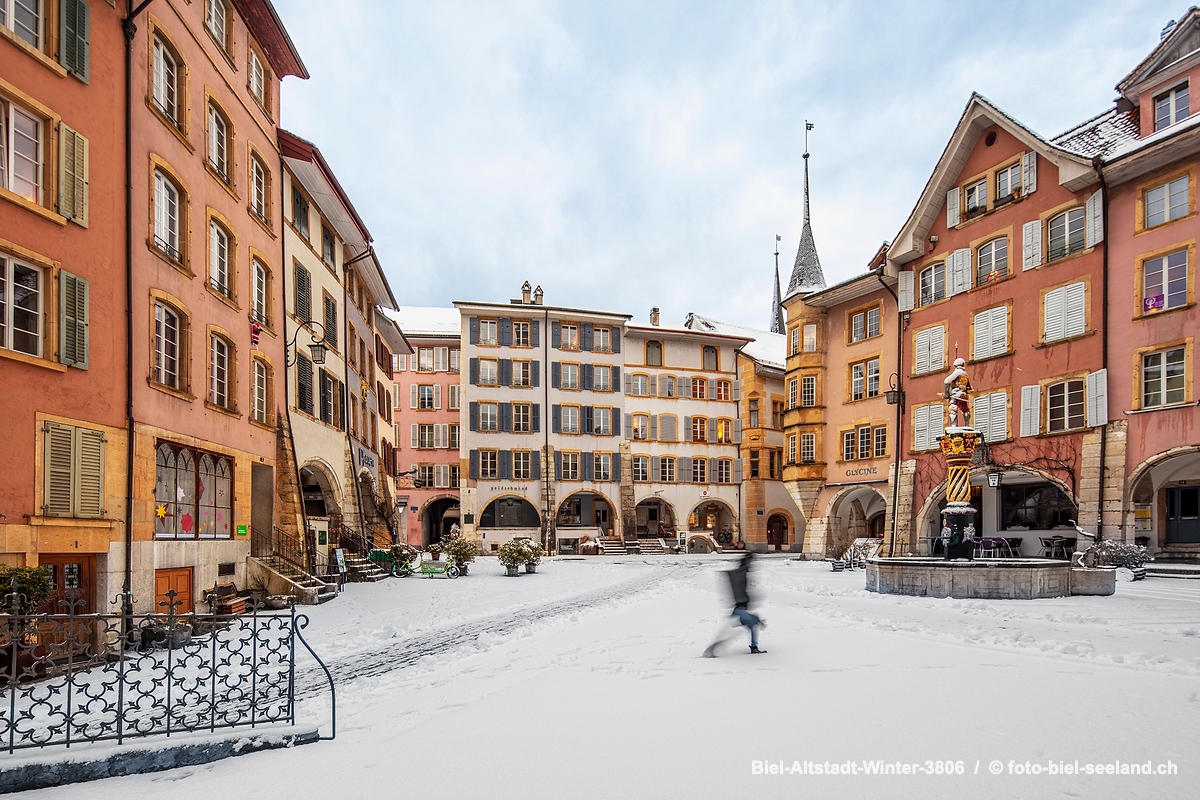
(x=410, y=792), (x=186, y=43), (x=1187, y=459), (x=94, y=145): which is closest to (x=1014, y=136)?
(x=1187, y=459)

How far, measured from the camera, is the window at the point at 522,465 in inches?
1812

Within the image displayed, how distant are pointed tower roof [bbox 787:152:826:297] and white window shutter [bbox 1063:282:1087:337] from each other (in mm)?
13261

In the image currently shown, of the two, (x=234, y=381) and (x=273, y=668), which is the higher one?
(x=234, y=381)

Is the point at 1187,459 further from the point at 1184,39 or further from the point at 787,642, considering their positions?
the point at 787,642

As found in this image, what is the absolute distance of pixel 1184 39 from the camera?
75.6 feet

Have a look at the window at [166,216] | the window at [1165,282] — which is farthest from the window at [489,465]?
the window at [1165,282]

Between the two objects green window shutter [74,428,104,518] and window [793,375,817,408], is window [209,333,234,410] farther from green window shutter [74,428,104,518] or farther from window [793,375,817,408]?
window [793,375,817,408]

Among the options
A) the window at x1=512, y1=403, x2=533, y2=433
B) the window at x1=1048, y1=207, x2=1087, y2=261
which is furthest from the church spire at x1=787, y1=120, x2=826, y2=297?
the window at x1=512, y1=403, x2=533, y2=433

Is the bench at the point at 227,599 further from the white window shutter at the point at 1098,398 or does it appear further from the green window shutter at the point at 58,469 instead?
the white window shutter at the point at 1098,398

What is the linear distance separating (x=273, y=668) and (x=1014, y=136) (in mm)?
27279

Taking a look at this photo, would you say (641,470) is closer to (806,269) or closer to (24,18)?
(806,269)

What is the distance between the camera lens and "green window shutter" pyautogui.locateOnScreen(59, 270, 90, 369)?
10898 millimetres

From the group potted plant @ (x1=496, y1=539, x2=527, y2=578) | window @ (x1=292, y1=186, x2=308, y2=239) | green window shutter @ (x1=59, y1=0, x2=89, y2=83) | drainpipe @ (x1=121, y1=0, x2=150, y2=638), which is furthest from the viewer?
potted plant @ (x1=496, y1=539, x2=527, y2=578)

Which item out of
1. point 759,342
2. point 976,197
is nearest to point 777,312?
point 759,342
